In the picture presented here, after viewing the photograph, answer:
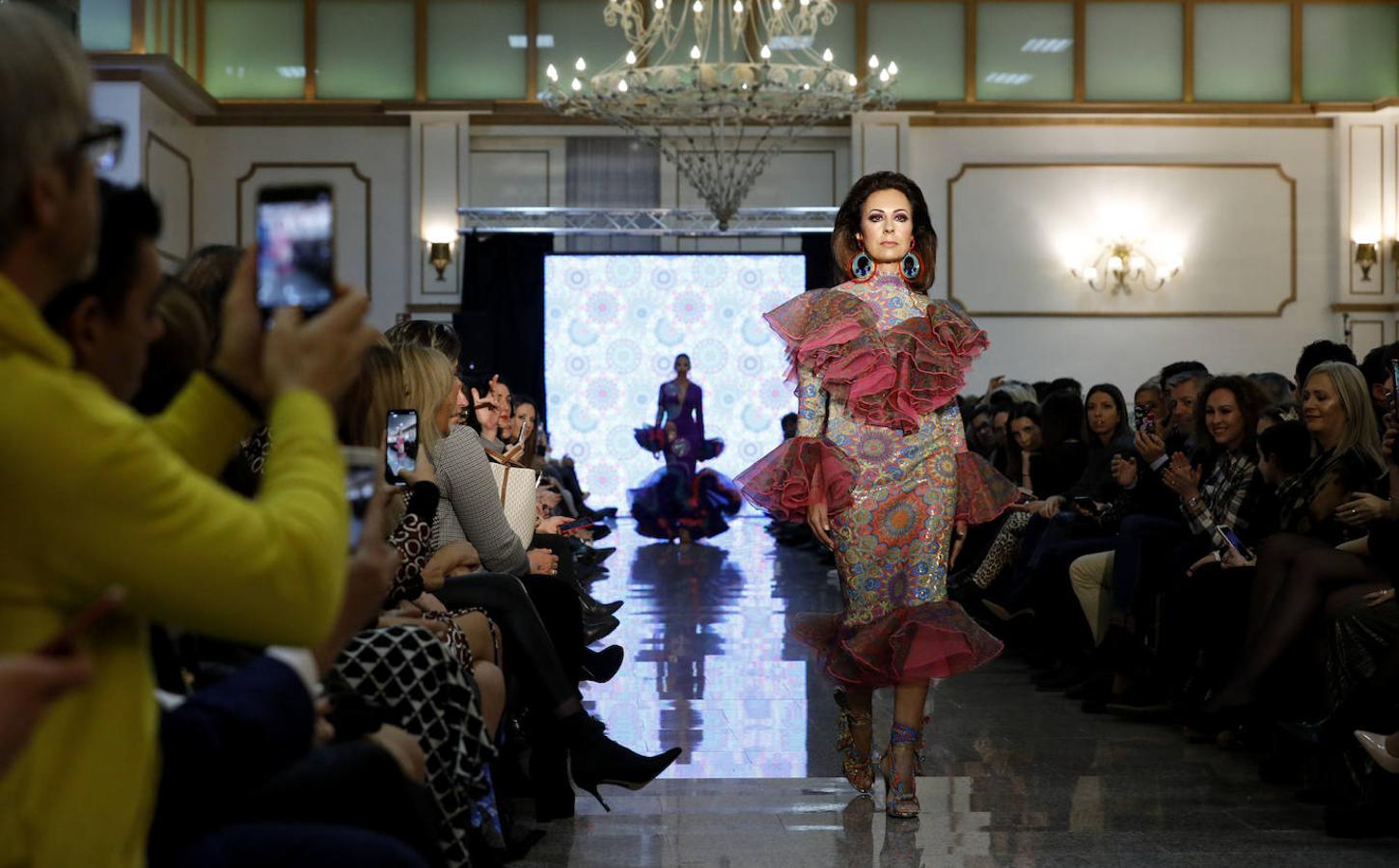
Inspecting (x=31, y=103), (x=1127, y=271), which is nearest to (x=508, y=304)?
(x=1127, y=271)

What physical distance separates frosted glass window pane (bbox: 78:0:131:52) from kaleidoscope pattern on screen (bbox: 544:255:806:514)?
391cm

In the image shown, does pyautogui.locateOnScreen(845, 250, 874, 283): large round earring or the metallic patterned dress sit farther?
pyautogui.locateOnScreen(845, 250, 874, 283): large round earring

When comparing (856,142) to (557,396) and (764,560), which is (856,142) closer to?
(557,396)

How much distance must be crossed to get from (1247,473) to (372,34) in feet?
35.7

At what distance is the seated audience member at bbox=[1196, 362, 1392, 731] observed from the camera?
4.09 meters

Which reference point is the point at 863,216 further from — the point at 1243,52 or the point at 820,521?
the point at 1243,52

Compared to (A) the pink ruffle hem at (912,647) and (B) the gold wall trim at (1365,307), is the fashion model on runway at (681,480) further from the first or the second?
(A) the pink ruffle hem at (912,647)

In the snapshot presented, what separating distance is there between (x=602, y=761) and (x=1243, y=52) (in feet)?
40.8

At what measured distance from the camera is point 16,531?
1151 millimetres

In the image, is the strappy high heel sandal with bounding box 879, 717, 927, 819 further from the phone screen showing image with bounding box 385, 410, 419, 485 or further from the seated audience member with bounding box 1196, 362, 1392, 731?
the phone screen showing image with bounding box 385, 410, 419, 485

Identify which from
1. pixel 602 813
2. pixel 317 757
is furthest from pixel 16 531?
pixel 602 813

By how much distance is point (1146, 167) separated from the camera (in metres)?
13.9

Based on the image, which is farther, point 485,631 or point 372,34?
point 372,34

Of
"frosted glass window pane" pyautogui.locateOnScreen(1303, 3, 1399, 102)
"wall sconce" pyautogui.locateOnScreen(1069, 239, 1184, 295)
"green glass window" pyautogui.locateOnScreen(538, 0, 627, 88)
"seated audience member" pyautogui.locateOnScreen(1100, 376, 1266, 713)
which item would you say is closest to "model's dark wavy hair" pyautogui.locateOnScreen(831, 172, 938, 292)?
"seated audience member" pyautogui.locateOnScreen(1100, 376, 1266, 713)
